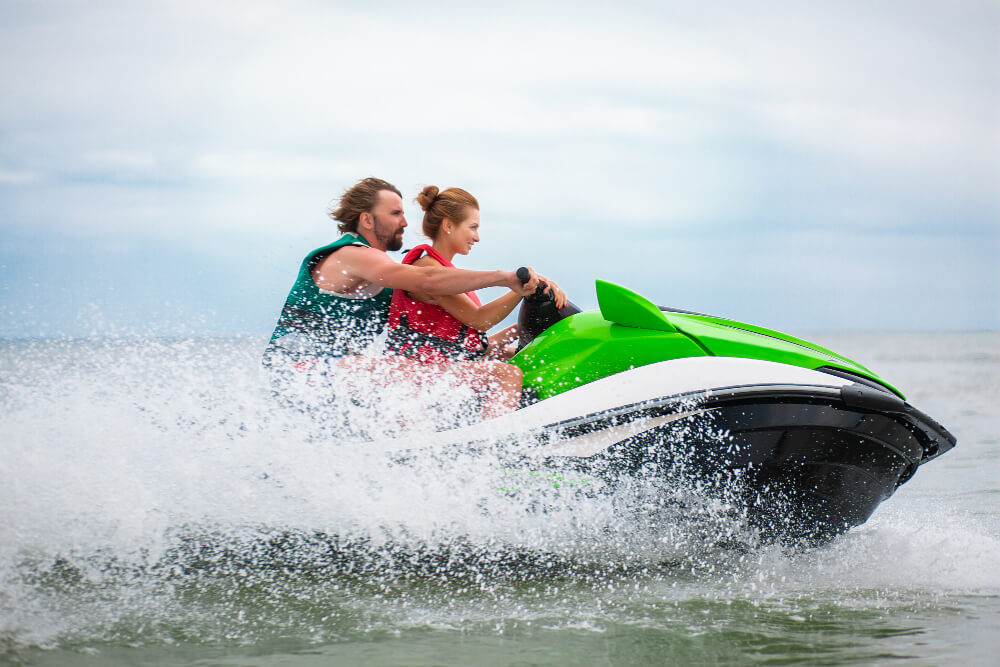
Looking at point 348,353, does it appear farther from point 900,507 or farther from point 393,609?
point 900,507

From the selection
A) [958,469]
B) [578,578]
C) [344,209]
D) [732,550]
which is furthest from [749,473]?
[958,469]

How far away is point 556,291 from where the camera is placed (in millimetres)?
3174

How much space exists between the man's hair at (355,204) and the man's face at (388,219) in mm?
30

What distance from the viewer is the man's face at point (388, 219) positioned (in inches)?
143

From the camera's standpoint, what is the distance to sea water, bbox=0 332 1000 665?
248 cm

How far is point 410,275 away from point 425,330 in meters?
0.23

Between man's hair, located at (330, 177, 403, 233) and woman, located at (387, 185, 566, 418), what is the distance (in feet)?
1.03

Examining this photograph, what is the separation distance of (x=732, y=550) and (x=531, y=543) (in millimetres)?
759

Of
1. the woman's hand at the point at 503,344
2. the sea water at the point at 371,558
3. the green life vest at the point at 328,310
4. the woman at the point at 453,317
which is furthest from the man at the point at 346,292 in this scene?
the woman's hand at the point at 503,344

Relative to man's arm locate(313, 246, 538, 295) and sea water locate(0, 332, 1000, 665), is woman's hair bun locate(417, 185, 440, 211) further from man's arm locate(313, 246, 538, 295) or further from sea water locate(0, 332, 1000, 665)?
sea water locate(0, 332, 1000, 665)

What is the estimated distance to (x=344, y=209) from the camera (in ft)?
11.9

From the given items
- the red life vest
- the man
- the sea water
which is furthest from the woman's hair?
the sea water

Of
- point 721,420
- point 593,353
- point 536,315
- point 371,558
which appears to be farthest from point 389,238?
point 721,420

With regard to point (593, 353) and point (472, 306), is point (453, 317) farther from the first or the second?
point (593, 353)
